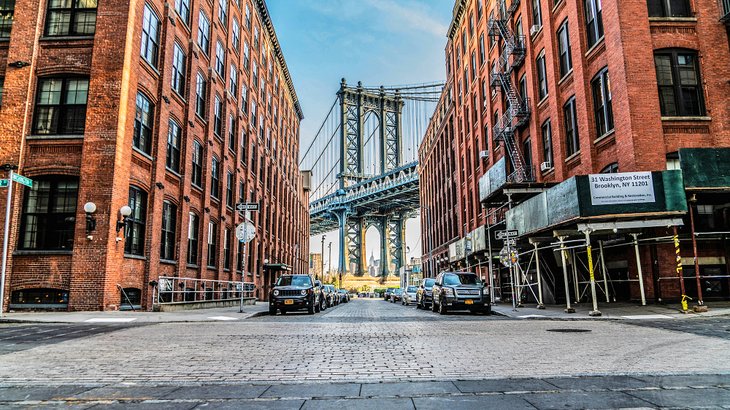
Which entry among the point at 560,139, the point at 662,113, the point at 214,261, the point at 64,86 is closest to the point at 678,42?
the point at 662,113

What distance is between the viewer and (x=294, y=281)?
21.5 metres

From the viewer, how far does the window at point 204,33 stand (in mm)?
27559

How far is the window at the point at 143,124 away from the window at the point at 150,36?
5.68ft

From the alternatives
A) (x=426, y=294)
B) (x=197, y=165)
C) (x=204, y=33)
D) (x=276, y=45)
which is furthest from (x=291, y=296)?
(x=276, y=45)

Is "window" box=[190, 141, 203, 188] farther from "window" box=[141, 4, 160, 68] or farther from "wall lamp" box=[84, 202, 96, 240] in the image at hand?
"wall lamp" box=[84, 202, 96, 240]

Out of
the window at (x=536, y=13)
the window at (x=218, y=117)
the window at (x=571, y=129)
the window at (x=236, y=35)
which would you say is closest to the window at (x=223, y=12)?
the window at (x=236, y=35)

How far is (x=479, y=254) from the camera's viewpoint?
3381cm

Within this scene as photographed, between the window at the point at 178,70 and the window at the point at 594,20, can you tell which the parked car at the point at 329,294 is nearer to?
the window at the point at 178,70

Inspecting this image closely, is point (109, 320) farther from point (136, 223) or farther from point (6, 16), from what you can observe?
point (6, 16)

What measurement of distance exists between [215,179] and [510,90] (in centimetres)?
1864

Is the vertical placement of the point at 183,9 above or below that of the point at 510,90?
above

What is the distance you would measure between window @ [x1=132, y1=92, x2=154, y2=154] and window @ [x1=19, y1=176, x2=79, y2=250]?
9.85 feet

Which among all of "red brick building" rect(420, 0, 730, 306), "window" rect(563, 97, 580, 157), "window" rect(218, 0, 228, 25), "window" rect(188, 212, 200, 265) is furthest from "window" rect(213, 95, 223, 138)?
"window" rect(563, 97, 580, 157)

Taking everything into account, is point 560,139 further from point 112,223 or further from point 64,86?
point 64,86
